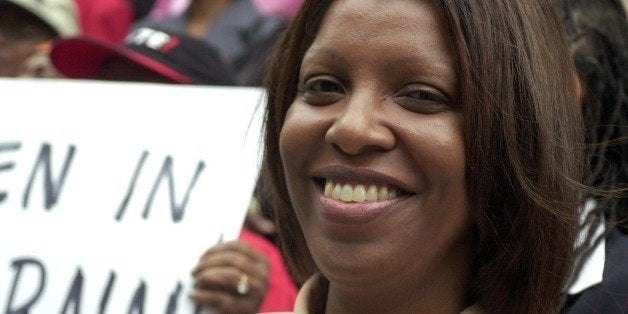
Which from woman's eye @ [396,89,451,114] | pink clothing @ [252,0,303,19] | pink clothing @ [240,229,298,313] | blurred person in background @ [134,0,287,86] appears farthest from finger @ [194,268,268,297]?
pink clothing @ [252,0,303,19]

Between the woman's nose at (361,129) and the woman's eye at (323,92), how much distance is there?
0.06 metres

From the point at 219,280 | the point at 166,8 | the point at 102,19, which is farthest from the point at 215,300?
the point at 166,8

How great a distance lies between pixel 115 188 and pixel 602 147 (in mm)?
1098

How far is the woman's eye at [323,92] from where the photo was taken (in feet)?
5.99

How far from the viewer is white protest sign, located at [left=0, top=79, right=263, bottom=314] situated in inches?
107

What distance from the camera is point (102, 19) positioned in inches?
186

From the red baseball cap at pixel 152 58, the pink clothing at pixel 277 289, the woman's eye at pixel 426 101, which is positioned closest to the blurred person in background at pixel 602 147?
the woman's eye at pixel 426 101

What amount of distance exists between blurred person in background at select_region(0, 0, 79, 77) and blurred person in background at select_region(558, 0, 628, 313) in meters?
1.75

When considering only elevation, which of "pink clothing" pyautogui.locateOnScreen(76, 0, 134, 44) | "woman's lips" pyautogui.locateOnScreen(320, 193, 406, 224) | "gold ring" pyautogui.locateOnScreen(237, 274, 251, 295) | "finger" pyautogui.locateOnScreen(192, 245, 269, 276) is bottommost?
"woman's lips" pyautogui.locateOnScreen(320, 193, 406, 224)

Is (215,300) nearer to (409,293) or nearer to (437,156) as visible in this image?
(409,293)

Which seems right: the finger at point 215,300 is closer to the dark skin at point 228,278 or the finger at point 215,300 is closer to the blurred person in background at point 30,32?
the dark skin at point 228,278

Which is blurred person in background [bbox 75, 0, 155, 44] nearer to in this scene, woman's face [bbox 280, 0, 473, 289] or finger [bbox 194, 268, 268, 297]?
finger [bbox 194, 268, 268, 297]

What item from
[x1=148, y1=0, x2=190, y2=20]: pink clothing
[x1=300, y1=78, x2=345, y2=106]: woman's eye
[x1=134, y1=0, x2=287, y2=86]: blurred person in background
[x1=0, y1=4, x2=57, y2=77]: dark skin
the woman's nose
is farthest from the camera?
[x1=148, y1=0, x2=190, y2=20]: pink clothing

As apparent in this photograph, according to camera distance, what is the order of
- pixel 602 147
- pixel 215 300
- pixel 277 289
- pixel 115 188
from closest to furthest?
pixel 602 147 < pixel 215 300 < pixel 115 188 < pixel 277 289
